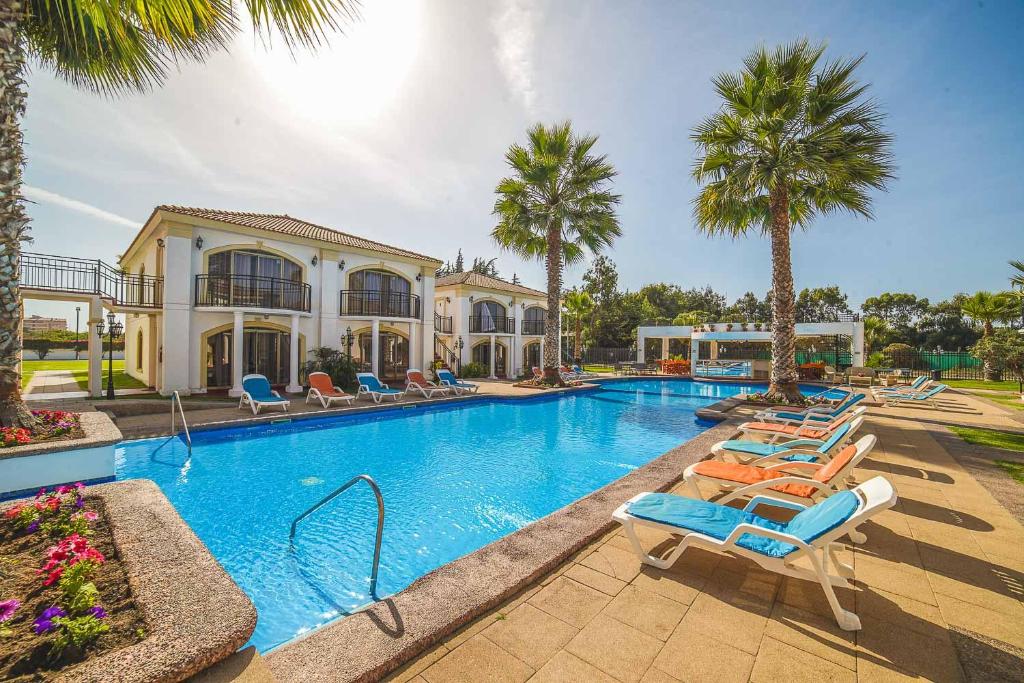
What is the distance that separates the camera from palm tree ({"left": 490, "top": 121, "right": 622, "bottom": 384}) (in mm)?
16797

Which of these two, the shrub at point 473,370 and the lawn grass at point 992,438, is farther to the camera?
the shrub at point 473,370

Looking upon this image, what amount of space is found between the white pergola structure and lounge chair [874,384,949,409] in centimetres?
935

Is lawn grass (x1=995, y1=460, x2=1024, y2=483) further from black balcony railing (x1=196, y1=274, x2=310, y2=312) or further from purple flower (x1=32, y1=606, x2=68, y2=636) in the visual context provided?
black balcony railing (x1=196, y1=274, x2=310, y2=312)

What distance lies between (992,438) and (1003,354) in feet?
49.9

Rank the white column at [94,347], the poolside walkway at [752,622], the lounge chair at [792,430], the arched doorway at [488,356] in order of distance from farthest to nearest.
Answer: the arched doorway at [488,356]
the white column at [94,347]
the lounge chair at [792,430]
the poolside walkway at [752,622]

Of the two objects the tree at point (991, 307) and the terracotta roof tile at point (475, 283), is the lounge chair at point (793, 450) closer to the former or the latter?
the terracotta roof tile at point (475, 283)

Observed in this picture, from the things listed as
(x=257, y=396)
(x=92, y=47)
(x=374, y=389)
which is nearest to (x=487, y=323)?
(x=374, y=389)

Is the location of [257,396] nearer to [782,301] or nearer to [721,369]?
[782,301]

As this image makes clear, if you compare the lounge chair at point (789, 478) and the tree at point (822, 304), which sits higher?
the tree at point (822, 304)

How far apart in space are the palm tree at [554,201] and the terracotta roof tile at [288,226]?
5.58 m

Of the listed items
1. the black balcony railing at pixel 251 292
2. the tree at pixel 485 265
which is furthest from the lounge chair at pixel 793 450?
A: the tree at pixel 485 265

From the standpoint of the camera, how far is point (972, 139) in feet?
36.1

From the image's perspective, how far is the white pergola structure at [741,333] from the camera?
886 inches

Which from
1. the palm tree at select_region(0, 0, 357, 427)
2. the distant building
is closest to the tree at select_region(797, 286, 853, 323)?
the palm tree at select_region(0, 0, 357, 427)
